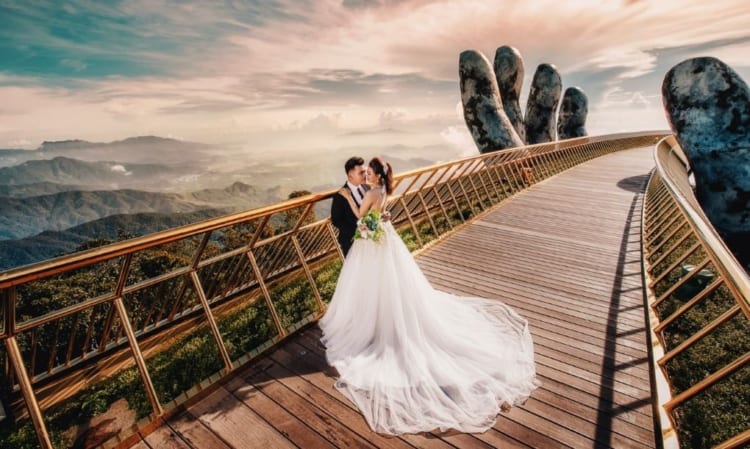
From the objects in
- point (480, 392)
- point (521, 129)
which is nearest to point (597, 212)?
point (480, 392)

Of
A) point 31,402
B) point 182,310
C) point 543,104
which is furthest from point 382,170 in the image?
point 543,104

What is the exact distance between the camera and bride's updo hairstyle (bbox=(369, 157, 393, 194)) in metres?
3.61

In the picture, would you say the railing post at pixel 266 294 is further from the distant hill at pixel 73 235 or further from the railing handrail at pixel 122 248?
the distant hill at pixel 73 235

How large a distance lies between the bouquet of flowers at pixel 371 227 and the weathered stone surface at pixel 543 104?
25.0m

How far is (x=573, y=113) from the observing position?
93.4ft

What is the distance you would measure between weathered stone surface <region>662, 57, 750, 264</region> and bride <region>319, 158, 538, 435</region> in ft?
38.1

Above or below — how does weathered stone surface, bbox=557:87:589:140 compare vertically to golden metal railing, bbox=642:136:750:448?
above

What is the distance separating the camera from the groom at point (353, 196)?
3.76 meters

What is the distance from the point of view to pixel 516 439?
277cm

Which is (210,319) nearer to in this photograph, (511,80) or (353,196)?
(353,196)

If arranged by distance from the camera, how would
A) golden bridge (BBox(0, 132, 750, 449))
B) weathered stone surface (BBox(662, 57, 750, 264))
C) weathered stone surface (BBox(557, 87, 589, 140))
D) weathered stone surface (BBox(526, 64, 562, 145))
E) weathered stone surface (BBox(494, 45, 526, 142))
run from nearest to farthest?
golden bridge (BBox(0, 132, 750, 449))
weathered stone surface (BBox(662, 57, 750, 264))
weathered stone surface (BBox(494, 45, 526, 142))
weathered stone surface (BBox(526, 64, 562, 145))
weathered stone surface (BBox(557, 87, 589, 140))

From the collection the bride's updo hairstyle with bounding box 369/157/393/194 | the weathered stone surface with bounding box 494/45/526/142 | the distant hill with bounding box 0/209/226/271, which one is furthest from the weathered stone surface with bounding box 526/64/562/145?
the distant hill with bounding box 0/209/226/271

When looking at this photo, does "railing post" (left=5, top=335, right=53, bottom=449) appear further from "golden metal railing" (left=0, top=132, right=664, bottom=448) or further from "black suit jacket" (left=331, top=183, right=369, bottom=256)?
"black suit jacket" (left=331, top=183, right=369, bottom=256)

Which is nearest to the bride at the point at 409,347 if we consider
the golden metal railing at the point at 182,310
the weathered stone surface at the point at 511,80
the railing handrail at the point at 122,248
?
Answer: the golden metal railing at the point at 182,310
